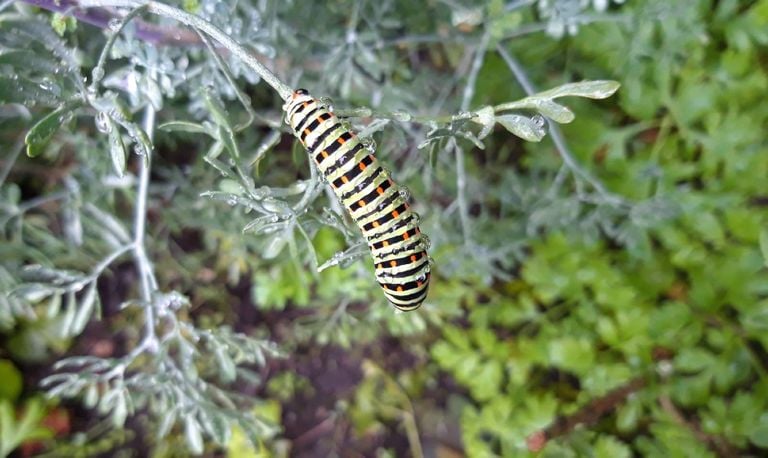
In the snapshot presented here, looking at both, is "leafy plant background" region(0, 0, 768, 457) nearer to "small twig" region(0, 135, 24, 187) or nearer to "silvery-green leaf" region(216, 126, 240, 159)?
"small twig" region(0, 135, 24, 187)

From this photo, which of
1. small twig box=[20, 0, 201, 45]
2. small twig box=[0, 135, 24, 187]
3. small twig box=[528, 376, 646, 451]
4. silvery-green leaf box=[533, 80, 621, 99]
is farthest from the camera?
small twig box=[528, 376, 646, 451]

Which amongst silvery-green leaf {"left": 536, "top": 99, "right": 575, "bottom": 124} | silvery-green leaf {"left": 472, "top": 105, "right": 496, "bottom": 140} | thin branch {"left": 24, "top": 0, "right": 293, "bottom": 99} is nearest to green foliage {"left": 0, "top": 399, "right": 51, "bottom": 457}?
thin branch {"left": 24, "top": 0, "right": 293, "bottom": 99}

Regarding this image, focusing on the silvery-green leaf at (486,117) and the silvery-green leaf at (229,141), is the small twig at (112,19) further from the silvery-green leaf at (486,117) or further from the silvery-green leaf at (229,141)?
the silvery-green leaf at (486,117)

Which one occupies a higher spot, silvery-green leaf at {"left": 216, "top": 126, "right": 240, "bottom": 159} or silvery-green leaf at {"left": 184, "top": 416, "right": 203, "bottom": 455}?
silvery-green leaf at {"left": 216, "top": 126, "right": 240, "bottom": 159}

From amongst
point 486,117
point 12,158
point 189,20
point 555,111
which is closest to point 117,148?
point 189,20

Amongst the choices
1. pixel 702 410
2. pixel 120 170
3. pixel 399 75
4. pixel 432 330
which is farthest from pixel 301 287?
pixel 702 410

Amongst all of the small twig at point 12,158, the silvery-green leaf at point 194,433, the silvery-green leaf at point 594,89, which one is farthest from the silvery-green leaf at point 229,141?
the small twig at point 12,158
